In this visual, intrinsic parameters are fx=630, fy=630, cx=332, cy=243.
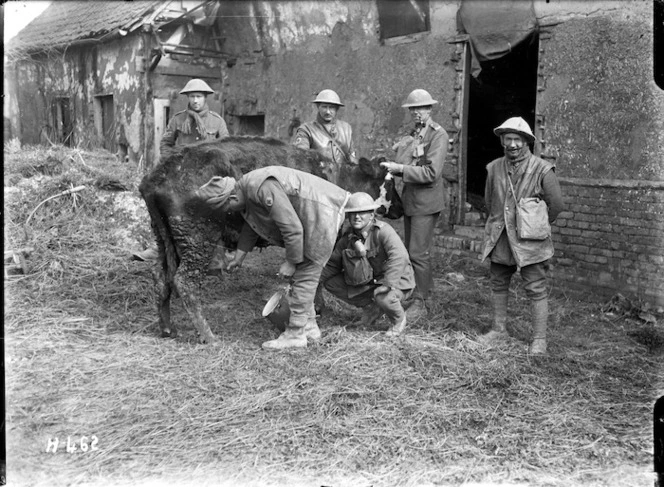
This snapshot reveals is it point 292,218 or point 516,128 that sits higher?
point 516,128

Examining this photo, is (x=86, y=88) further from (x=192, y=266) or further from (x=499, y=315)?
(x=499, y=315)

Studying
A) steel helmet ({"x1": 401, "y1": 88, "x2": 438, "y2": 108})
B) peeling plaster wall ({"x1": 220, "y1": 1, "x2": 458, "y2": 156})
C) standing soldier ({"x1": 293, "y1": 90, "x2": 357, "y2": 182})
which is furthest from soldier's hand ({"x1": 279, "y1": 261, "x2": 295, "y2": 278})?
peeling plaster wall ({"x1": 220, "y1": 1, "x2": 458, "y2": 156})

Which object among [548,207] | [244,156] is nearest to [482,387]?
[548,207]

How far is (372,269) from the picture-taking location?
5.52m

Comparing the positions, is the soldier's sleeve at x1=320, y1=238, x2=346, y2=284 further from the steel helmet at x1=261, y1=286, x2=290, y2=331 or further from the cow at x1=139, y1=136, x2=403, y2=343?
the cow at x1=139, y1=136, x2=403, y2=343

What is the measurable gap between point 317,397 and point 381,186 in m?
2.74

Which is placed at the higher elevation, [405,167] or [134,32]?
[134,32]

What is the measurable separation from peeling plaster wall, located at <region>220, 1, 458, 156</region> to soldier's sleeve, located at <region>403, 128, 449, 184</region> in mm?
2374

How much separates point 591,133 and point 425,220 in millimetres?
2222

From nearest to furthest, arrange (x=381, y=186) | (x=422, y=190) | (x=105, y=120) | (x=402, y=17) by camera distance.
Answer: (x=422, y=190), (x=381, y=186), (x=402, y=17), (x=105, y=120)

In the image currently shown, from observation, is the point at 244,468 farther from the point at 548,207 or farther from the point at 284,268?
the point at 548,207

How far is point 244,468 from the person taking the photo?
3375 mm

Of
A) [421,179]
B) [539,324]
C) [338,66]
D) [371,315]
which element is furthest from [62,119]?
[539,324]

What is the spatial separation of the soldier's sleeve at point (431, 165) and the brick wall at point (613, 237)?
75.1 inches
